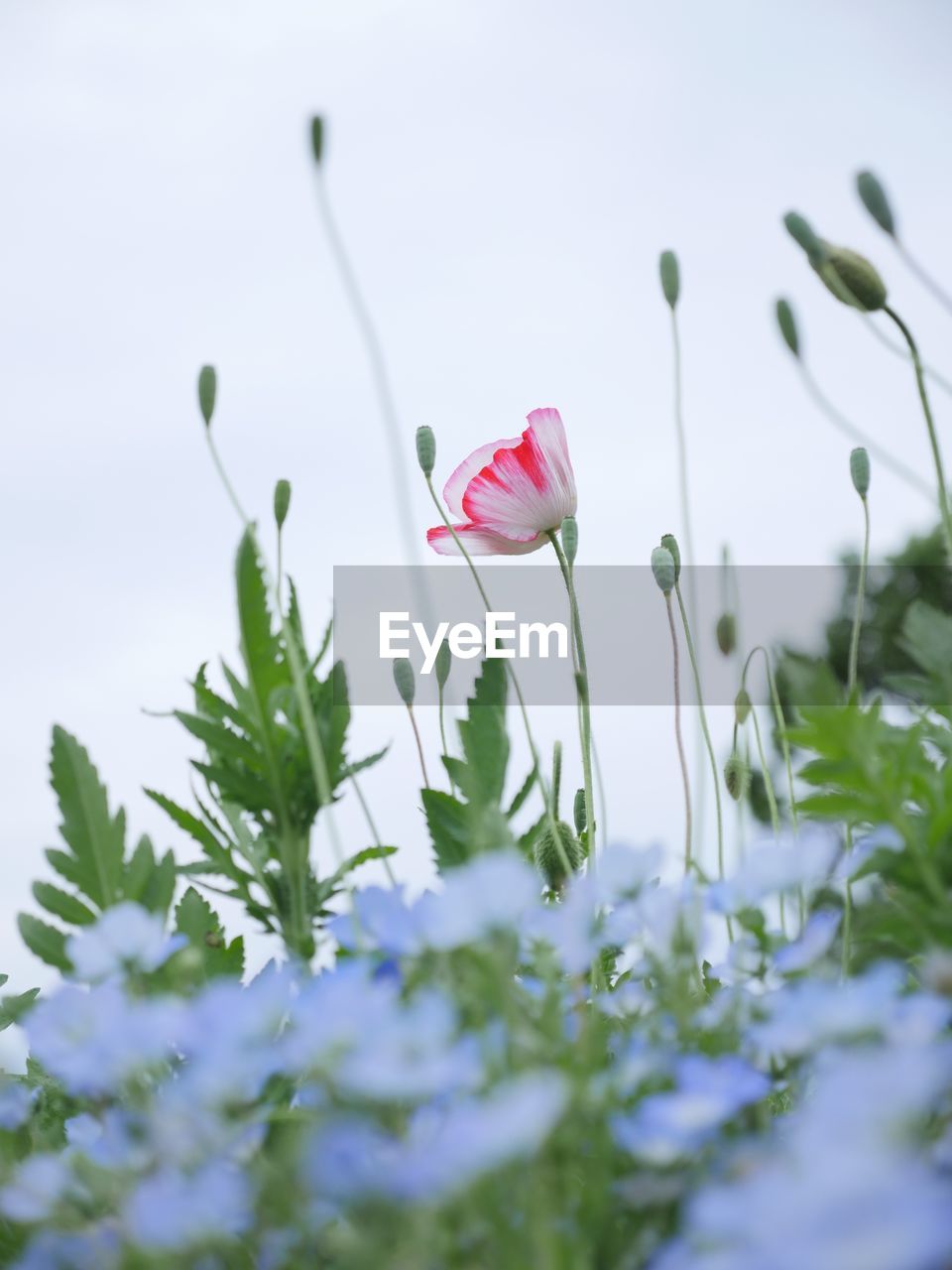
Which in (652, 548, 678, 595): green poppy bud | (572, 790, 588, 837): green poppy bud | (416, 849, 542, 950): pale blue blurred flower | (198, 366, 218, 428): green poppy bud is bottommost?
(572, 790, 588, 837): green poppy bud

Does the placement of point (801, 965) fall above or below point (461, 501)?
below

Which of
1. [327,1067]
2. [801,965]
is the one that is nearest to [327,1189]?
[327,1067]

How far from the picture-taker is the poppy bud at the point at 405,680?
99 centimetres

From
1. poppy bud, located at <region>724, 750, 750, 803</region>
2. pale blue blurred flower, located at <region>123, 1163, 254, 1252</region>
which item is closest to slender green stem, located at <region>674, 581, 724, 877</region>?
poppy bud, located at <region>724, 750, 750, 803</region>

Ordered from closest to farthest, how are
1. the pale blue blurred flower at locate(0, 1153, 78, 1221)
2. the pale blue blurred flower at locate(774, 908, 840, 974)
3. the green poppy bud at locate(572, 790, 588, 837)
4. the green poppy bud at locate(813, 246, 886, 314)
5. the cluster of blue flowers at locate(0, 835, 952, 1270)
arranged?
the cluster of blue flowers at locate(0, 835, 952, 1270)
the pale blue blurred flower at locate(0, 1153, 78, 1221)
the pale blue blurred flower at locate(774, 908, 840, 974)
the green poppy bud at locate(813, 246, 886, 314)
the green poppy bud at locate(572, 790, 588, 837)

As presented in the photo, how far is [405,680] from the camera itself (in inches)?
39.2

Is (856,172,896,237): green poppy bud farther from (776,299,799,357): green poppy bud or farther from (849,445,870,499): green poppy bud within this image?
(849,445,870,499): green poppy bud

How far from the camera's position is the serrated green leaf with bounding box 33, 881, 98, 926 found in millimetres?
785

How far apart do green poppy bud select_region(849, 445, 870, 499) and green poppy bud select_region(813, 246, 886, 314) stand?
9.4 inches

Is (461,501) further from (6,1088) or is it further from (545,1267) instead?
(545,1267)

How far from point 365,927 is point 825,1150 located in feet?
0.96

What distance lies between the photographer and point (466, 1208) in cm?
42

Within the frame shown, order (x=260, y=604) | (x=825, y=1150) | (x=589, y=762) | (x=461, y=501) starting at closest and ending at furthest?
(x=825, y=1150) → (x=260, y=604) → (x=589, y=762) → (x=461, y=501)

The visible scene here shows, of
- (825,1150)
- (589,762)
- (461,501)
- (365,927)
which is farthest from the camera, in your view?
(461,501)
